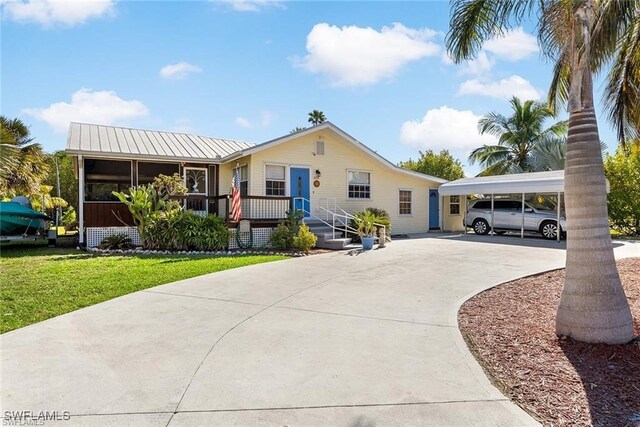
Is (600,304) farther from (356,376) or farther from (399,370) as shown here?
(356,376)

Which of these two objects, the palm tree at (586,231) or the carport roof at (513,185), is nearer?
the palm tree at (586,231)

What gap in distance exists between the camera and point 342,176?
17109 millimetres

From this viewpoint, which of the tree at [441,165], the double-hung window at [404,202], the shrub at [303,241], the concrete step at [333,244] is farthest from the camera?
the tree at [441,165]

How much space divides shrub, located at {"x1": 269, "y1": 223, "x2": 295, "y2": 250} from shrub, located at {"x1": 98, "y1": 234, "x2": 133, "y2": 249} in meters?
4.79

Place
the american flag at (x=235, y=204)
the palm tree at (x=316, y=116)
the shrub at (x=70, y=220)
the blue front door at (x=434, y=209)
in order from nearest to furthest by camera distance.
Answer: the american flag at (x=235, y=204) < the blue front door at (x=434, y=209) < the shrub at (x=70, y=220) < the palm tree at (x=316, y=116)

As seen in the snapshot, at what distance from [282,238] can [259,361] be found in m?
9.14

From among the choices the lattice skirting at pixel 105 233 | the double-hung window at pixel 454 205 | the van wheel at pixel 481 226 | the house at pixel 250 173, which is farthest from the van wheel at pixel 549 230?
the lattice skirting at pixel 105 233

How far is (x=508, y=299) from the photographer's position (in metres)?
6.23

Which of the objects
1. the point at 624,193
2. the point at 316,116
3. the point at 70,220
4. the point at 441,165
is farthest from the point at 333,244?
the point at 316,116

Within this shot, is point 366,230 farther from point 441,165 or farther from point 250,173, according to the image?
point 441,165

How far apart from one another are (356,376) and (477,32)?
5.75 m

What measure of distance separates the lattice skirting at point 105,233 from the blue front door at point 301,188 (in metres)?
6.01

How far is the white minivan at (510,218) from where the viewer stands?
16.3 meters

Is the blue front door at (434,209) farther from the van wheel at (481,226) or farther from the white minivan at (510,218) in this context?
the van wheel at (481,226)
